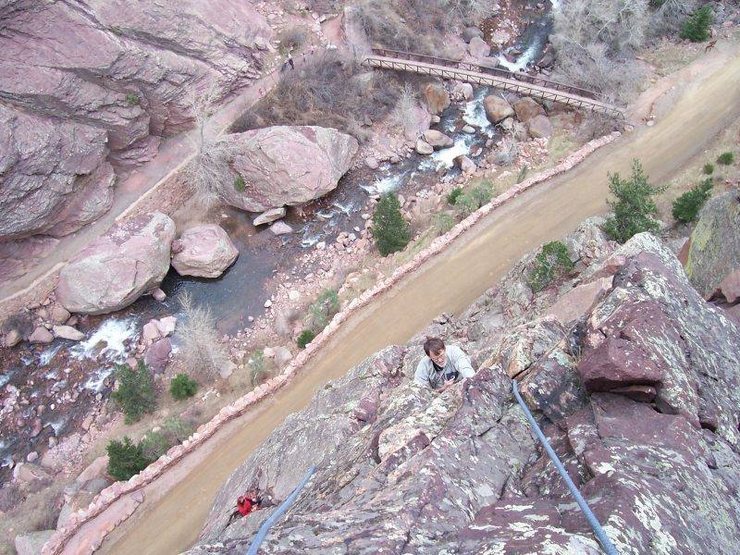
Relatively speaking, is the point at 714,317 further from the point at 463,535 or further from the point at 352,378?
the point at 352,378

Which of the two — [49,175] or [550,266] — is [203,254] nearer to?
[49,175]

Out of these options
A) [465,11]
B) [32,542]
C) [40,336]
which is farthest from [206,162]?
[465,11]

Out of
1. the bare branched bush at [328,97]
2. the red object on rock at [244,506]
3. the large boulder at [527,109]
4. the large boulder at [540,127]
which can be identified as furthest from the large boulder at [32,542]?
the large boulder at [527,109]

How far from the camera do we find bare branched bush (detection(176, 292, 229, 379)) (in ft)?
74.4

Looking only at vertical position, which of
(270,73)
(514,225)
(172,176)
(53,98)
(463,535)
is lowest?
(514,225)

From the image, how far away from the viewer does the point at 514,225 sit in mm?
22500

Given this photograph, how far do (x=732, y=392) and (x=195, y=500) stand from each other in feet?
49.1

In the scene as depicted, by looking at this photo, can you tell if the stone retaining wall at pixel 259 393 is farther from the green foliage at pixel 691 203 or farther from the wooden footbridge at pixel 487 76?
the wooden footbridge at pixel 487 76

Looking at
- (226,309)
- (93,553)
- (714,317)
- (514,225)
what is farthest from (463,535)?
(226,309)

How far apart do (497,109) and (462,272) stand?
1496 cm

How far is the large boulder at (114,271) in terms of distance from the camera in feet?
83.2

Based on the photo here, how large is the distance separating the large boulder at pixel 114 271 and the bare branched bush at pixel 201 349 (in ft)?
9.84

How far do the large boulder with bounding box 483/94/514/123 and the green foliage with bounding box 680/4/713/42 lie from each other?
1116 cm

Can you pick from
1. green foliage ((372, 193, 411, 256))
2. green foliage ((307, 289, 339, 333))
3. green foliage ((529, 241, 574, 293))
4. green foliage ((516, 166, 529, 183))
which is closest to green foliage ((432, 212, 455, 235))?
green foliage ((372, 193, 411, 256))
